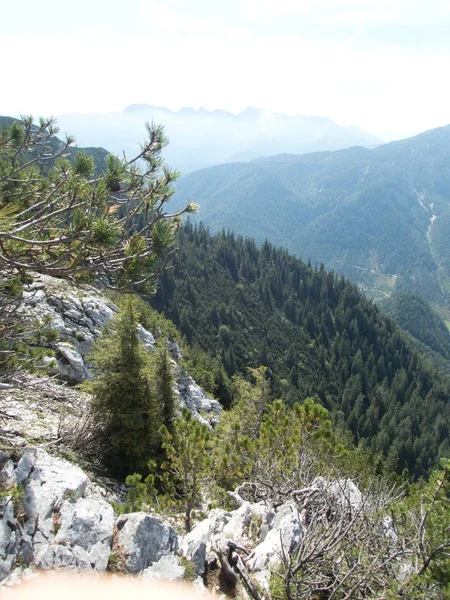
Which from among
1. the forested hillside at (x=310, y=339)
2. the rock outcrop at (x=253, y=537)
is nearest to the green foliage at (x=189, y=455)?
the rock outcrop at (x=253, y=537)

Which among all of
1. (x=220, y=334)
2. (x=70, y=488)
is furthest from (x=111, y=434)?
(x=220, y=334)

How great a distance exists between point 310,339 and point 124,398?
13649 centimetres

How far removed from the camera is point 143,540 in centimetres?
788

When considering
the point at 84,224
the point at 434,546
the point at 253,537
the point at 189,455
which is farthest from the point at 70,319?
the point at 434,546

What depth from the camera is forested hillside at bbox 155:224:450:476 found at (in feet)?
349

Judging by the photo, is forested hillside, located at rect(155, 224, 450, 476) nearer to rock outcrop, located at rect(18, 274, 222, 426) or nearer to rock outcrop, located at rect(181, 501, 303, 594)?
rock outcrop, located at rect(18, 274, 222, 426)

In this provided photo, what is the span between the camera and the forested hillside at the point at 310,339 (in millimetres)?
106312

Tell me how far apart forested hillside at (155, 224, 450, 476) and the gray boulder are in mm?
80318

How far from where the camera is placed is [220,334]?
11925 cm

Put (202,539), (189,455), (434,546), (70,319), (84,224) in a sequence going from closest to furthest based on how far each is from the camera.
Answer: (434,546), (84,224), (202,539), (189,455), (70,319)

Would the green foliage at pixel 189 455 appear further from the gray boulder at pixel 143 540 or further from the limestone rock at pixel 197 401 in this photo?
the limestone rock at pixel 197 401

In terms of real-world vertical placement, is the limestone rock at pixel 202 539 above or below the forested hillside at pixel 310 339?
above

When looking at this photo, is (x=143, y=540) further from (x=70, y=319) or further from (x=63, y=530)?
(x=70, y=319)

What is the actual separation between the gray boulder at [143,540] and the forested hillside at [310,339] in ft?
264
